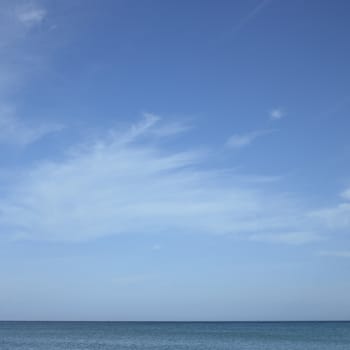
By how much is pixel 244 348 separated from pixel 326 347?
11381 millimetres

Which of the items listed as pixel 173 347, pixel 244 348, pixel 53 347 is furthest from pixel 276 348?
pixel 53 347

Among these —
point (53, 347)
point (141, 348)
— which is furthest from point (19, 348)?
point (141, 348)

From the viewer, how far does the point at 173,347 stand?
64.9 metres

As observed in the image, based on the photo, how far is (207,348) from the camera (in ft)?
204

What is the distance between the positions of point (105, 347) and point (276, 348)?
22.1m

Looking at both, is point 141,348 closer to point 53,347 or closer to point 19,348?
point 53,347

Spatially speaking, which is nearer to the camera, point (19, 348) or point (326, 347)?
point (19, 348)

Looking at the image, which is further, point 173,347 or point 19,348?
point 173,347

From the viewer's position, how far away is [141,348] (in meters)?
63.0

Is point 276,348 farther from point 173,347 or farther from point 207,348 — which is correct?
point 173,347

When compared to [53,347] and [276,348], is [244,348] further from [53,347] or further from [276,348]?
[53,347]

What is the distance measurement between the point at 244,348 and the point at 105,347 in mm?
17981

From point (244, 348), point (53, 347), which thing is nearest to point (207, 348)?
point (244, 348)

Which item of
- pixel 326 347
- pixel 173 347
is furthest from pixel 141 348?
pixel 326 347
